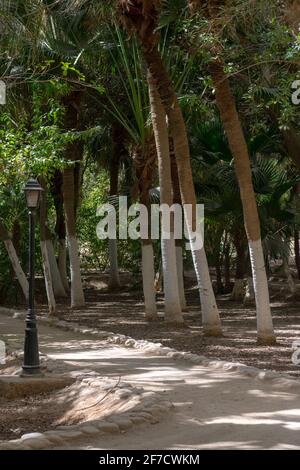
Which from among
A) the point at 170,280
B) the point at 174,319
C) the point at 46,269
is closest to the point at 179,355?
the point at 170,280

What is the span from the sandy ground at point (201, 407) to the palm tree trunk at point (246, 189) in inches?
75.7

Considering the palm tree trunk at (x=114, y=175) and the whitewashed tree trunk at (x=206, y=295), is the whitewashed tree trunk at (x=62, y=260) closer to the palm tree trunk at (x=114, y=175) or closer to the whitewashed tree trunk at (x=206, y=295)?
the palm tree trunk at (x=114, y=175)

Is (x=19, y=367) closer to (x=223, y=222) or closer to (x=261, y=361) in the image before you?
(x=261, y=361)

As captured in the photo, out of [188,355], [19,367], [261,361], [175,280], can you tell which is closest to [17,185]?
[175,280]

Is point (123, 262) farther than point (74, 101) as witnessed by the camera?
Yes

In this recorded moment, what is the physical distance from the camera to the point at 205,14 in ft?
39.8

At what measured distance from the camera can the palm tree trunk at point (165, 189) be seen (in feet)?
48.4

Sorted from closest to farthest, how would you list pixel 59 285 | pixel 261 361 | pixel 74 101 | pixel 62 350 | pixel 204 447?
pixel 204 447, pixel 261 361, pixel 62 350, pixel 74 101, pixel 59 285

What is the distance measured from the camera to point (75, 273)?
21.0 metres

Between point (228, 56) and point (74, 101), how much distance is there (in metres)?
9.32

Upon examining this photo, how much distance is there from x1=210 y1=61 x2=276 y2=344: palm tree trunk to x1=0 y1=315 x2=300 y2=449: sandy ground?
1.92 metres

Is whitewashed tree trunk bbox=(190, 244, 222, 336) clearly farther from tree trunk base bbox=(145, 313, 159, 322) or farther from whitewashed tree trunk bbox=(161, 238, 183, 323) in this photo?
tree trunk base bbox=(145, 313, 159, 322)

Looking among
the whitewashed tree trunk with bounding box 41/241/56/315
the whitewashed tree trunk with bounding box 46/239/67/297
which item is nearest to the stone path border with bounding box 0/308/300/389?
the whitewashed tree trunk with bounding box 41/241/56/315

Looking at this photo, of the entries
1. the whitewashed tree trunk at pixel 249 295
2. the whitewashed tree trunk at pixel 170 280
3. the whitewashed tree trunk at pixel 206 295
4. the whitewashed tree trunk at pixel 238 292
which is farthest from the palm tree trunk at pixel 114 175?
the whitewashed tree trunk at pixel 206 295
